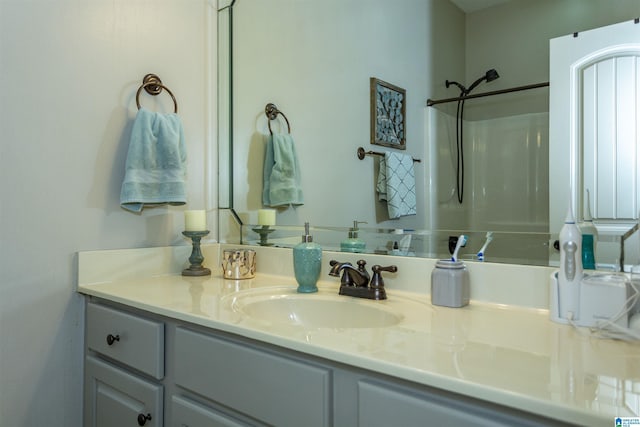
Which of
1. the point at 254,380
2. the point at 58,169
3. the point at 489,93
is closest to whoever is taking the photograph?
the point at 254,380

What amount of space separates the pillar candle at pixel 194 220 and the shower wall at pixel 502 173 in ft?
2.86

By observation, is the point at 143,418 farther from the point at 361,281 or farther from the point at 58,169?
the point at 58,169

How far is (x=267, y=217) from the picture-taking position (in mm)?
1601

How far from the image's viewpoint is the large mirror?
99 centimetres

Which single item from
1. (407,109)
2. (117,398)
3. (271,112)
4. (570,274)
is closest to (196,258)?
(117,398)

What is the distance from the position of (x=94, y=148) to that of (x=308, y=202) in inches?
28.3

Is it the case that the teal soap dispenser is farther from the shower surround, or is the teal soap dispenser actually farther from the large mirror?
the shower surround

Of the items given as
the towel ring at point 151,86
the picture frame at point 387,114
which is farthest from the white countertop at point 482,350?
the towel ring at point 151,86

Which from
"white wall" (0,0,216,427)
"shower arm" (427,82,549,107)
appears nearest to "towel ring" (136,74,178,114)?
"white wall" (0,0,216,427)

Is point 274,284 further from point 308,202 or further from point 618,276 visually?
point 618,276

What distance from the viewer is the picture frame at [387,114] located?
1257 mm

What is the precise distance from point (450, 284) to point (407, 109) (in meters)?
0.53

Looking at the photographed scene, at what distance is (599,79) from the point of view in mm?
922

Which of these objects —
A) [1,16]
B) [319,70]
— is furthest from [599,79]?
[1,16]
